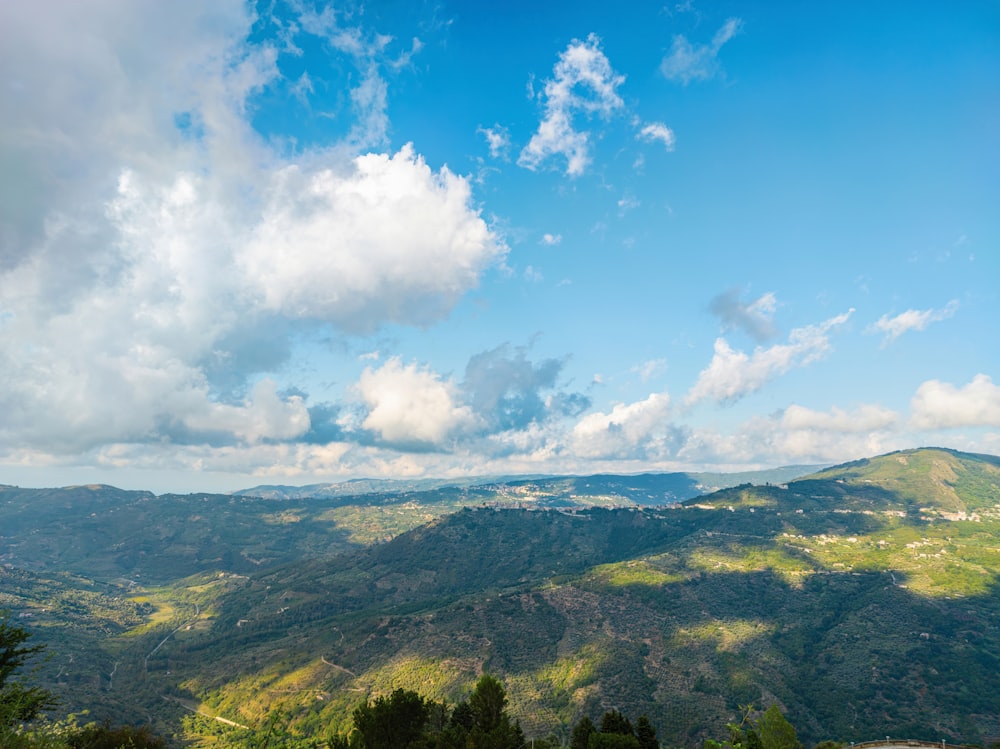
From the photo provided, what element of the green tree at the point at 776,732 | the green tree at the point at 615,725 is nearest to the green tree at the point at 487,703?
the green tree at the point at 615,725

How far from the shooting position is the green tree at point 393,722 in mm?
72125

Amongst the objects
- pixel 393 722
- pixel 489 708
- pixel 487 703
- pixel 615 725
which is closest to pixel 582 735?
pixel 615 725

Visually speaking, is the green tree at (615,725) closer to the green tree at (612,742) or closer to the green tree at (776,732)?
the green tree at (612,742)

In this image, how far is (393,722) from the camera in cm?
7406

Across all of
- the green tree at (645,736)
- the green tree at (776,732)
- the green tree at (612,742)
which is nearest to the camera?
the green tree at (612,742)

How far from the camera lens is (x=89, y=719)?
18275 cm

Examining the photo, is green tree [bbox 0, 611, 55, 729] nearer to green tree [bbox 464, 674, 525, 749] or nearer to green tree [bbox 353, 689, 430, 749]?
green tree [bbox 353, 689, 430, 749]

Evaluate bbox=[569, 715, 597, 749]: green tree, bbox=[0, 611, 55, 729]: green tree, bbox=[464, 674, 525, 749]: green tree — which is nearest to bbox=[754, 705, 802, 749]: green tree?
bbox=[569, 715, 597, 749]: green tree

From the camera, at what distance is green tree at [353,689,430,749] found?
72125mm

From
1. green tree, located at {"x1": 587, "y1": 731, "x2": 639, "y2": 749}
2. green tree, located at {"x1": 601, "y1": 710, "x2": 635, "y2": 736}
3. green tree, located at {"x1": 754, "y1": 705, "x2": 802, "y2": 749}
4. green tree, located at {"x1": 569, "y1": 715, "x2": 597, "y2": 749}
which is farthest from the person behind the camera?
green tree, located at {"x1": 754, "y1": 705, "x2": 802, "y2": 749}

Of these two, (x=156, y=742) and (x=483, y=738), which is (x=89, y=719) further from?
(x=483, y=738)

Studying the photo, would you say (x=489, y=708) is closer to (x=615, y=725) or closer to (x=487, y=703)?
(x=487, y=703)

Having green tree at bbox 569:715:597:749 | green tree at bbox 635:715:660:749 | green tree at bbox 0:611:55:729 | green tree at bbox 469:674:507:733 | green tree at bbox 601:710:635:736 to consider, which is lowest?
green tree at bbox 569:715:597:749

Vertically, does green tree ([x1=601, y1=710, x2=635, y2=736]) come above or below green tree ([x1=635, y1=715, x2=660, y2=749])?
below
